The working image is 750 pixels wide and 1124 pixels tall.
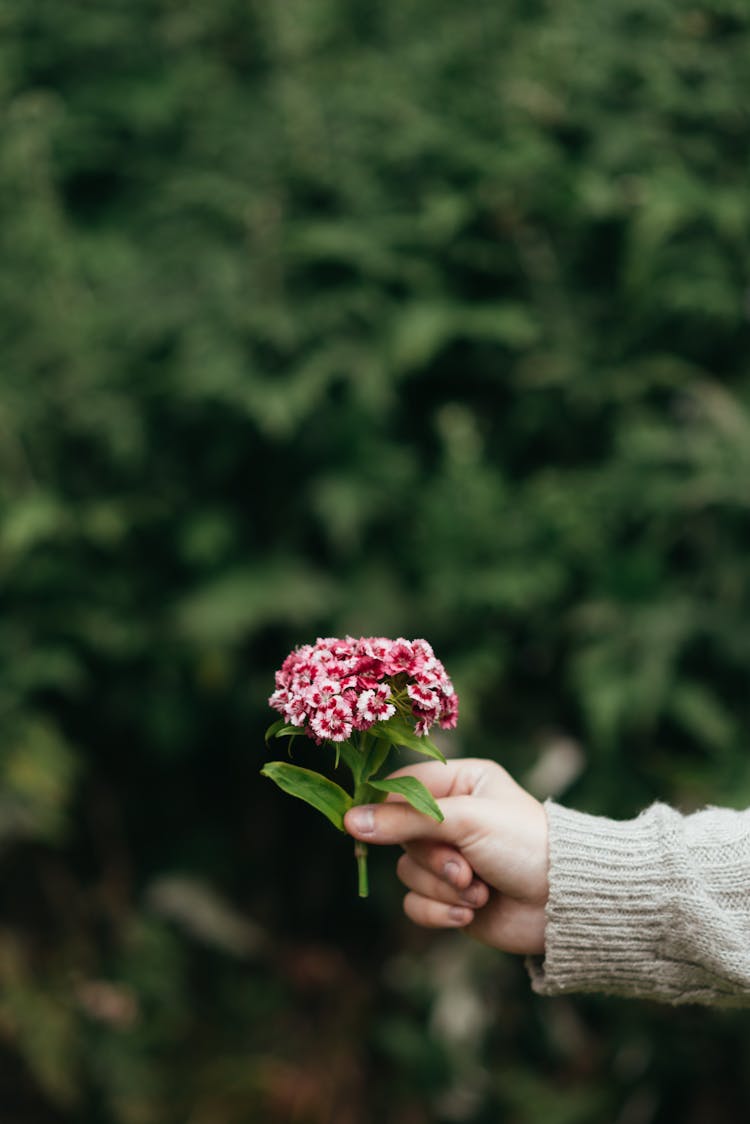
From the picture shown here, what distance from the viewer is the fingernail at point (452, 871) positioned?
4.67ft

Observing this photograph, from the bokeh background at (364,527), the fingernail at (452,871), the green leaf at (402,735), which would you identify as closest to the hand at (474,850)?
the fingernail at (452,871)

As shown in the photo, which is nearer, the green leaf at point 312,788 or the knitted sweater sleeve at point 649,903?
the green leaf at point 312,788

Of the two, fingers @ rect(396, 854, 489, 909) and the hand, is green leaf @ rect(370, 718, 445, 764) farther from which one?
fingers @ rect(396, 854, 489, 909)

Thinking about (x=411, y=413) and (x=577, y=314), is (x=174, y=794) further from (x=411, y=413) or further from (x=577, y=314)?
(x=577, y=314)

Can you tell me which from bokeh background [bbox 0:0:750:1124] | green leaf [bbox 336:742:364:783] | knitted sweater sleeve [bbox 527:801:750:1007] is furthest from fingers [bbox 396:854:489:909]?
bokeh background [bbox 0:0:750:1124]

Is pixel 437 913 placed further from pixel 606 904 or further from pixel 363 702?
pixel 363 702

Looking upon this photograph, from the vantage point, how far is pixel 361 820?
1371 millimetres

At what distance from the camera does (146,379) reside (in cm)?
334

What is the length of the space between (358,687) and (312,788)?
184mm

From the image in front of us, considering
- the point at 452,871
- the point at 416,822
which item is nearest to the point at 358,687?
the point at 416,822

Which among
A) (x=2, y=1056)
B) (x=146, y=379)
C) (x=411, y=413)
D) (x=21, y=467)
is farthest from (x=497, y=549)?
(x=2, y=1056)

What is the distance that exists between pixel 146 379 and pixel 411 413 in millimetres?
877

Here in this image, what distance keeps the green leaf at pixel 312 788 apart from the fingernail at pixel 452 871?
157 millimetres

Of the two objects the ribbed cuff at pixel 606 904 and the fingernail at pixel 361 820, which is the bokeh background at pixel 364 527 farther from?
the fingernail at pixel 361 820
